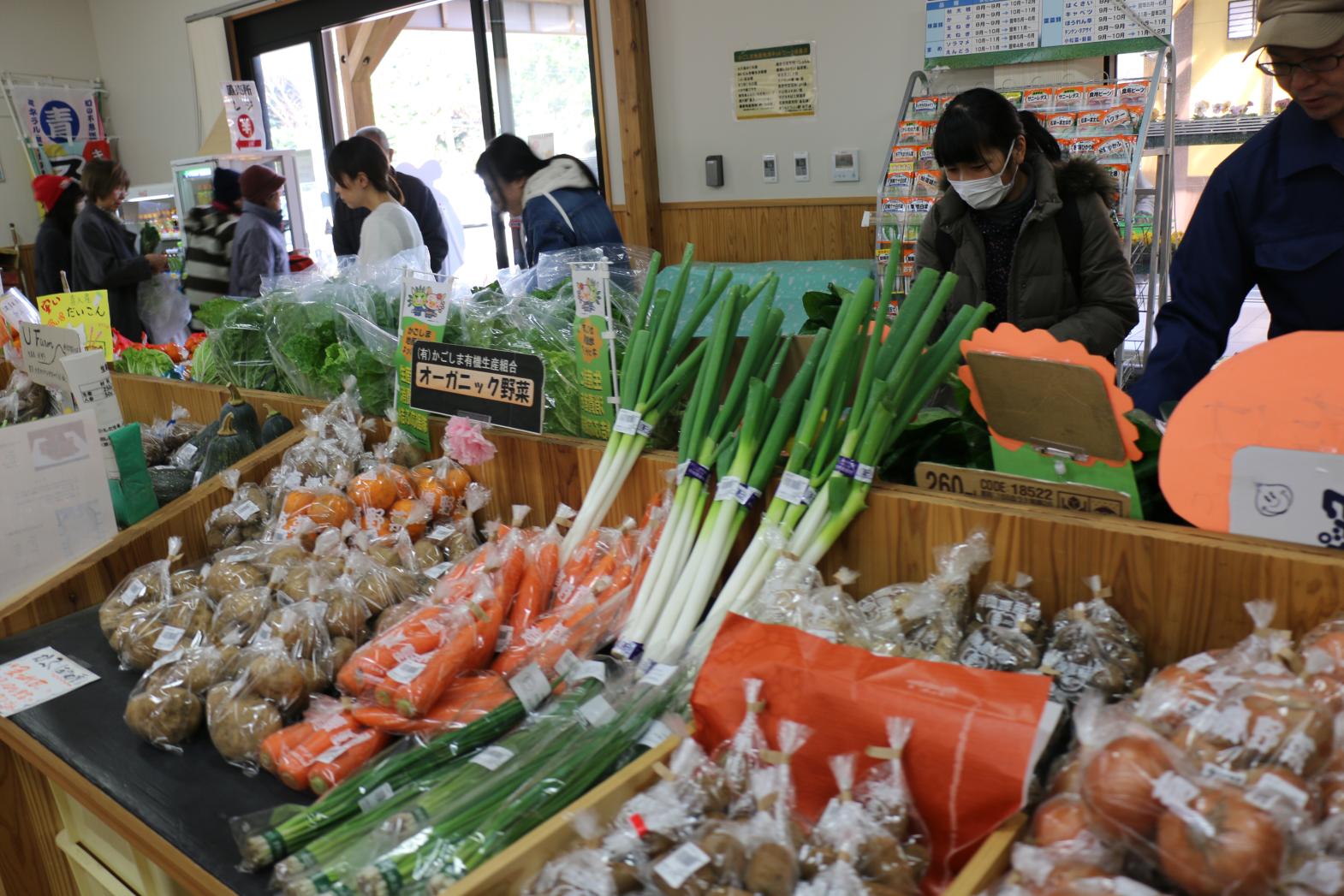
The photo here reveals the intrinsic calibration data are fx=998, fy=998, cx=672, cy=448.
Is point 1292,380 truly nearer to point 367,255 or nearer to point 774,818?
point 774,818

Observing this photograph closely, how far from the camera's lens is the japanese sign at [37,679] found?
155 centimetres

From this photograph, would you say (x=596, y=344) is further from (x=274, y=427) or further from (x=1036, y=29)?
(x=1036, y=29)

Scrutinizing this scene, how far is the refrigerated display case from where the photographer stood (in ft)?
21.2

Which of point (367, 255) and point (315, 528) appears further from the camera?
point (367, 255)

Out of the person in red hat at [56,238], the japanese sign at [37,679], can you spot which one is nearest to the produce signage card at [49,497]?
the japanese sign at [37,679]

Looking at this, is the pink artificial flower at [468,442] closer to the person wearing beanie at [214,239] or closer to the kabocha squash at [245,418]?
the kabocha squash at [245,418]

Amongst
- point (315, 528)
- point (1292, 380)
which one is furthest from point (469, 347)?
point (1292, 380)

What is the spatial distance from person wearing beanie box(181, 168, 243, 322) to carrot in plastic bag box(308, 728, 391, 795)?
470 centimetres

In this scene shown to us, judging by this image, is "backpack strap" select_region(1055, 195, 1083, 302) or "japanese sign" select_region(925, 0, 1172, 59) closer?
"backpack strap" select_region(1055, 195, 1083, 302)

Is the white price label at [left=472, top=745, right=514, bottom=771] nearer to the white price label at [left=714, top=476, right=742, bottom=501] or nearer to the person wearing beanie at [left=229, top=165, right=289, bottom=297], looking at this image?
the white price label at [left=714, top=476, right=742, bottom=501]

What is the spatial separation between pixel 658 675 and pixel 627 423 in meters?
0.49

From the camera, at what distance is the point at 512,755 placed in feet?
3.78

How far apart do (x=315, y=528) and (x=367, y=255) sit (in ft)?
9.29

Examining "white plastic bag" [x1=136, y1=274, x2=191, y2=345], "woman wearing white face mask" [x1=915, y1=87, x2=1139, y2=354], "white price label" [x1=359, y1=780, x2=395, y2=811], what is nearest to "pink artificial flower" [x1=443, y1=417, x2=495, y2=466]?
"white price label" [x1=359, y1=780, x2=395, y2=811]
